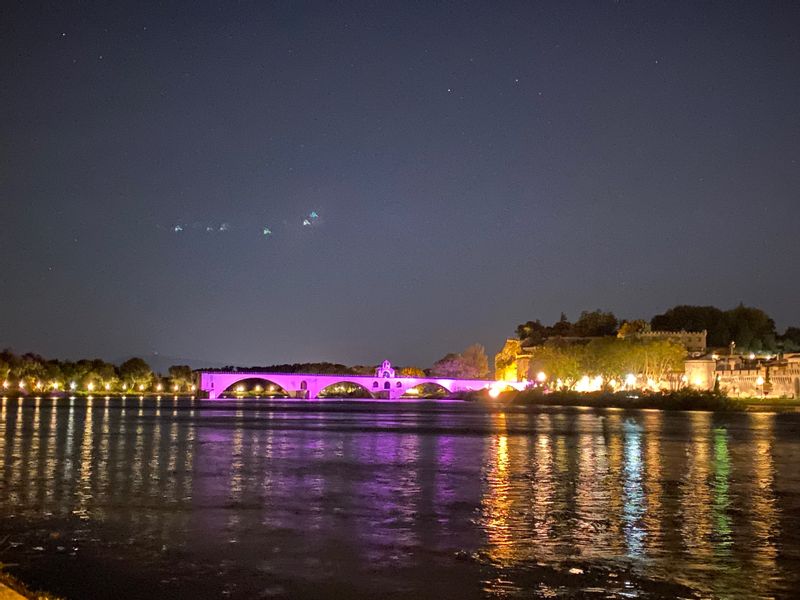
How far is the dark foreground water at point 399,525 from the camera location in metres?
13.4

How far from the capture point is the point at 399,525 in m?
18.9

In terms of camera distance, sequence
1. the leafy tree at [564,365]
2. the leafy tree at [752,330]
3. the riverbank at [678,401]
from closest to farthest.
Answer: the riverbank at [678,401]
the leafy tree at [564,365]
the leafy tree at [752,330]

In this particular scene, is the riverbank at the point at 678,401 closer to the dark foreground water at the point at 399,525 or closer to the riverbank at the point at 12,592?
the dark foreground water at the point at 399,525

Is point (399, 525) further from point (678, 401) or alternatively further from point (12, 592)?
point (678, 401)

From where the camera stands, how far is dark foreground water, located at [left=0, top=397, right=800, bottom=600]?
44.1ft

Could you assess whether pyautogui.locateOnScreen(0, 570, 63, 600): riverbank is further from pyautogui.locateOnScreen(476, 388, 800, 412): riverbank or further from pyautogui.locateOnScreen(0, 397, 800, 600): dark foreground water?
pyautogui.locateOnScreen(476, 388, 800, 412): riverbank

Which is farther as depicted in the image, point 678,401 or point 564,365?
point 564,365

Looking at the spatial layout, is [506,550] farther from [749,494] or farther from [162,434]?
[162,434]

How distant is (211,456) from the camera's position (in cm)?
3753

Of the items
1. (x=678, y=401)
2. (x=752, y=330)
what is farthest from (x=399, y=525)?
(x=752, y=330)

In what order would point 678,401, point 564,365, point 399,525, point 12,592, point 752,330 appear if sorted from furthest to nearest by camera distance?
point 752,330 < point 564,365 < point 678,401 < point 399,525 < point 12,592

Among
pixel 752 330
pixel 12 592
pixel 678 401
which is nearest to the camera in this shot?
pixel 12 592

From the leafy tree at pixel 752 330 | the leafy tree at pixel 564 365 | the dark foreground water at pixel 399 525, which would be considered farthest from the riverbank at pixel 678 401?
the dark foreground water at pixel 399 525

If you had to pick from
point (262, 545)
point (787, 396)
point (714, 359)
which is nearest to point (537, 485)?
point (262, 545)
